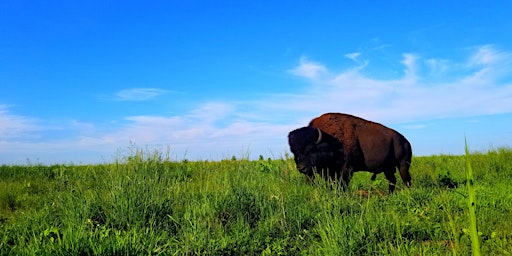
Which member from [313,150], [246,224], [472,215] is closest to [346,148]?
[313,150]

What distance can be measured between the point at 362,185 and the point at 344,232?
635 centimetres

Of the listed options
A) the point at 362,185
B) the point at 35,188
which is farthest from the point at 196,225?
the point at 35,188

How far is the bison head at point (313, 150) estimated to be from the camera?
30.0ft

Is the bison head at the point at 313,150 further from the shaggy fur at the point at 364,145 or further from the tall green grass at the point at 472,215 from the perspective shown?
the tall green grass at the point at 472,215

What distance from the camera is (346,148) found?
955cm

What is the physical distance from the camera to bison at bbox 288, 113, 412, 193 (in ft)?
30.1

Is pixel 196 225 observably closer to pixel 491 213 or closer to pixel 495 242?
pixel 495 242

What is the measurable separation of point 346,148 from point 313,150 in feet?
2.87

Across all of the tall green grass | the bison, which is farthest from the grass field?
the tall green grass

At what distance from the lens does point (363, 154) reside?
9.88 meters

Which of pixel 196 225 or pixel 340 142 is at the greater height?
pixel 340 142

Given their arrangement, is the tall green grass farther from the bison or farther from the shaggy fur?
the shaggy fur

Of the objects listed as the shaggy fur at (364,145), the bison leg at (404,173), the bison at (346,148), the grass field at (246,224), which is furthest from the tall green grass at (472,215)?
the bison leg at (404,173)

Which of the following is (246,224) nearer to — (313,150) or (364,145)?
(313,150)
